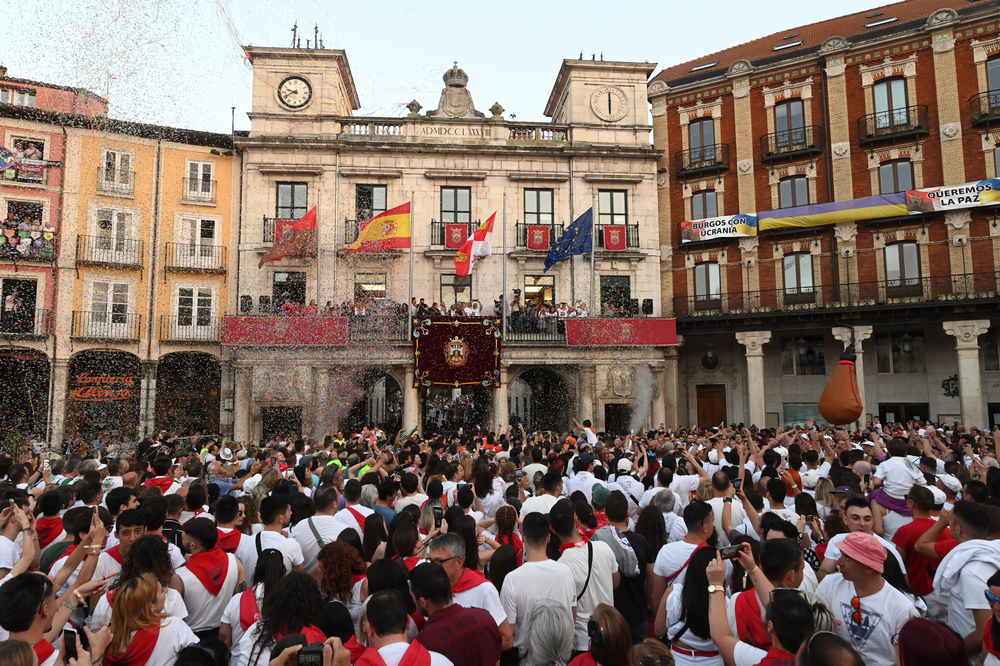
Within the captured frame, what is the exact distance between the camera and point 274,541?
17.6ft

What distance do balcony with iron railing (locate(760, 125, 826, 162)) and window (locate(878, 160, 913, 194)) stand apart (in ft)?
9.00

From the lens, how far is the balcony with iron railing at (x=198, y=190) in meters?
27.5

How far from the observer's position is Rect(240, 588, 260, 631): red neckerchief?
14.1 feet

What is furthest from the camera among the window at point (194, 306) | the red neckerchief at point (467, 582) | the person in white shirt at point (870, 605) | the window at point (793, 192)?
the window at point (793, 192)

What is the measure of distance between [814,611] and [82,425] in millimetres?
29505

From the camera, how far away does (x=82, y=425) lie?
26031mm

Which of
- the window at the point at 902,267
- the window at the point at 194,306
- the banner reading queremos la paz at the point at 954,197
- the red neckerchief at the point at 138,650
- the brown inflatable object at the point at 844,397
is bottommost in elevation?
the red neckerchief at the point at 138,650

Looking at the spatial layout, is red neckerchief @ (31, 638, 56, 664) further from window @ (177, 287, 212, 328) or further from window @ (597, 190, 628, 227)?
window @ (597, 190, 628, 227)

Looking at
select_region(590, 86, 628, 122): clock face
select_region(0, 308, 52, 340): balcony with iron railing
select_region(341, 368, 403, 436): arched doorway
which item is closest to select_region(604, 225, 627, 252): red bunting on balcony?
select_region(590, 86, 628, 122): clock face

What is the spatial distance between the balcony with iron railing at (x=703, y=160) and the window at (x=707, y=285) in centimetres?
439

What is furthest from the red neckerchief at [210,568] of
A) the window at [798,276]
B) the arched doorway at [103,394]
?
the window at [798,276]

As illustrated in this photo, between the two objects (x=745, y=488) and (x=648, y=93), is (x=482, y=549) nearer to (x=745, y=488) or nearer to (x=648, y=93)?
(x=745, y=488)

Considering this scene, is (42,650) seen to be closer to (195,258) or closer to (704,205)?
(195,258)

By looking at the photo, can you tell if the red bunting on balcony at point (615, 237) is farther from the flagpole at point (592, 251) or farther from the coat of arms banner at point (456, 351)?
the coat of arms banner at point (456, 351)
